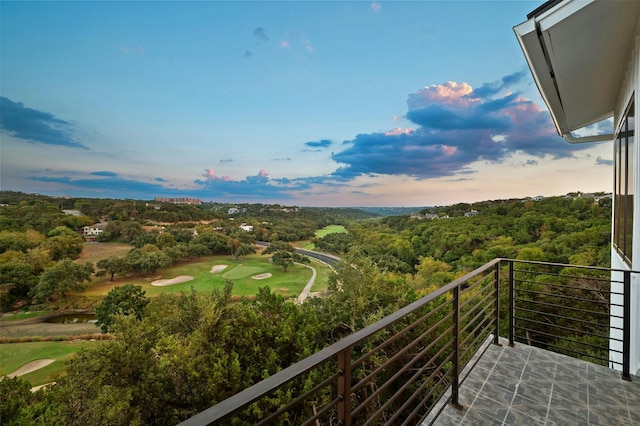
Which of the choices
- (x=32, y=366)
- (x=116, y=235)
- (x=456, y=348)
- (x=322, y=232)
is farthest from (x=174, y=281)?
(x=456, y=348)

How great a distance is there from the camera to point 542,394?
6.79 ft

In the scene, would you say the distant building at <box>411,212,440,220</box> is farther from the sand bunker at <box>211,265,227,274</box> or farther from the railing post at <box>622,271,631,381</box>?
the railing post at <box>622,271,631,381</box>

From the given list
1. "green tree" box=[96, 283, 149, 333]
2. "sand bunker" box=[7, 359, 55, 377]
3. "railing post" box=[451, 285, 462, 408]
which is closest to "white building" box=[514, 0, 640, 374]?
"railing post" box=[451, 285, 462, 408]

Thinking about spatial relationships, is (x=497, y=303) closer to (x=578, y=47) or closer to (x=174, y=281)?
(x=578, y=47)

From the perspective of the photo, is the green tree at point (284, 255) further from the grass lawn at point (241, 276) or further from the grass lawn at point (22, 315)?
the grass lawn at point (22, 315)

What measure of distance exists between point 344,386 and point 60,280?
34835 millimetres

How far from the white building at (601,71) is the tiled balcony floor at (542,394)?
35 cm

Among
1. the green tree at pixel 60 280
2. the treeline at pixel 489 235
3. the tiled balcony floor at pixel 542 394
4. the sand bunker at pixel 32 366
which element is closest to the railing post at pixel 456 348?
the tiled balcony floor at pixel 542 394

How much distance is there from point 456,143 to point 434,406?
36.0m

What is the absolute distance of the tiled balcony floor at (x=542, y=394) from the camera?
182 cm

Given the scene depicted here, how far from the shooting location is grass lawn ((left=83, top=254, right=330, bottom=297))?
31938 mm

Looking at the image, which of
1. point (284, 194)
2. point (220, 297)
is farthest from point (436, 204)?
point (220, 297)

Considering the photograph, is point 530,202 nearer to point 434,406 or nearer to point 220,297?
point 220,297

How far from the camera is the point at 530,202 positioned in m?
21.2
